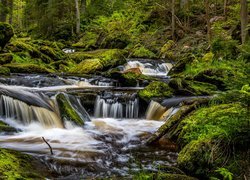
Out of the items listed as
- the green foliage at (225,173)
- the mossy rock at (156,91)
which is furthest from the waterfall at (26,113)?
Result: the green foliage at (225,173)

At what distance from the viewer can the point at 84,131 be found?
374 inches

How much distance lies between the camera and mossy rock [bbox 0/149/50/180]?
5.00 metres

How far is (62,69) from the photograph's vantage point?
18.9 meters

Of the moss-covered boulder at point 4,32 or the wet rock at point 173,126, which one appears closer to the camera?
the wet rock at point 173,126

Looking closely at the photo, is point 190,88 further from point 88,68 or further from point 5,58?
point 5,58

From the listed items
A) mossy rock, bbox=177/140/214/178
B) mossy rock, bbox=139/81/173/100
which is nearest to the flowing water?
mossy rock, bbox=139/81/173/100

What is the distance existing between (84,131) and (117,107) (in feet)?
8.35

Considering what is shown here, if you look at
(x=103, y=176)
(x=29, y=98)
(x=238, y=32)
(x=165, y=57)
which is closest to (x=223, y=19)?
(x=165, y=57)

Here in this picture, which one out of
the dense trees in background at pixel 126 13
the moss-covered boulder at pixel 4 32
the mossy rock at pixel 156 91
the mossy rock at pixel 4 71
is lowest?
the mossy rock at pixel 156 91

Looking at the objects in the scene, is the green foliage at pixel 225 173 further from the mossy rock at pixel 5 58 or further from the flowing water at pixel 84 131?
the mossy rock at pixel 5 58

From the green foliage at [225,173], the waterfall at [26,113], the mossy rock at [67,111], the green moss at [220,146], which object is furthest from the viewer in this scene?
the mossy rock at [67,111]

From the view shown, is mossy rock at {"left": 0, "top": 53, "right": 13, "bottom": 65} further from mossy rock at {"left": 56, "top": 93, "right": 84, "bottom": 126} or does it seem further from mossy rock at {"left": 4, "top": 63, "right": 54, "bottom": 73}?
mossy rock at {"left": 56, "top": 93, "right": 84, "bottom": 126}

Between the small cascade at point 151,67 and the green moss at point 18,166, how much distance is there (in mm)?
14381

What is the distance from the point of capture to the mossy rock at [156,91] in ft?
39.3
